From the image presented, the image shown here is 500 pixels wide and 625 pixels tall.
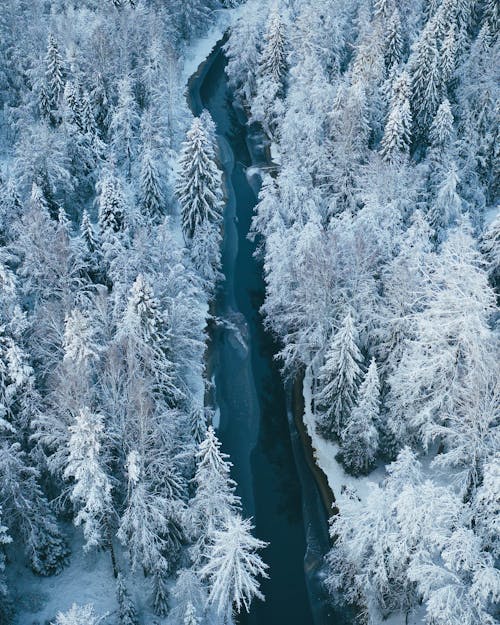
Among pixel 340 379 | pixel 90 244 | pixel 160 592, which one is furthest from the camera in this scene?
pixel 90 244

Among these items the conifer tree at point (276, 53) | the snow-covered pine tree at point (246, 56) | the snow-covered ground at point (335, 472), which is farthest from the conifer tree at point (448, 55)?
the snow-covered ground at point (335, 472)

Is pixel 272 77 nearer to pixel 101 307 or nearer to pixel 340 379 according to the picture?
pixel 101 307

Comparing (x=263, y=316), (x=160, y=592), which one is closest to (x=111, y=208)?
(x=263, y=316)

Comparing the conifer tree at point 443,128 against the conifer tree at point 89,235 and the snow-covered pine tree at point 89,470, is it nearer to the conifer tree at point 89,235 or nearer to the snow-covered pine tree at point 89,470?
the conifer tree at point 89,235

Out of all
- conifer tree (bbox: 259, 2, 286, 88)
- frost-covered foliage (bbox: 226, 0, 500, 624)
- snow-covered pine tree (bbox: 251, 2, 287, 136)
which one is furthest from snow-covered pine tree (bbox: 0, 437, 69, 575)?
conifer tree (bbox: 259, 2, 286, 88)

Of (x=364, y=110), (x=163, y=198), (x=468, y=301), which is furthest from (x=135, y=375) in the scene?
(x=364, y=110)

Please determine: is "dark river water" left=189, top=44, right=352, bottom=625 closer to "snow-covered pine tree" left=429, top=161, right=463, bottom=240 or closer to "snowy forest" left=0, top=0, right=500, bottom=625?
"snowy forest" left=0, top=0, right=500, bottom=625

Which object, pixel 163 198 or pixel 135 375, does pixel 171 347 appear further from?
pixel 163 198
